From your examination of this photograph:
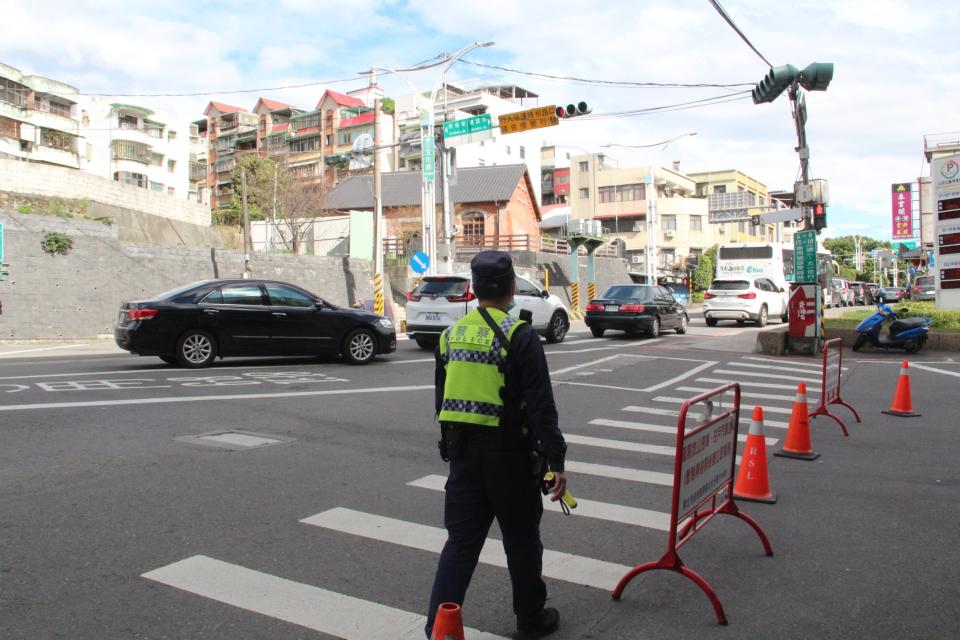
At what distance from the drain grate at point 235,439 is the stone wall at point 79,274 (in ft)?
53.8

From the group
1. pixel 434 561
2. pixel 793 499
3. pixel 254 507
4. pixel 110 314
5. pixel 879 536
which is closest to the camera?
pixel 434 561

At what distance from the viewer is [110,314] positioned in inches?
921

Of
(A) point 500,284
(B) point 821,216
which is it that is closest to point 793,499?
(A) point 500,284

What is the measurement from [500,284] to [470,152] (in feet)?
223

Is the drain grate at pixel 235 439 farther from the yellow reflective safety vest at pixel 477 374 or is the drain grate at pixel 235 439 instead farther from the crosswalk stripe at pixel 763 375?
the crosswalk stripe at pixel 763 375

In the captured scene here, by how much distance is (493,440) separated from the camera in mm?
3381

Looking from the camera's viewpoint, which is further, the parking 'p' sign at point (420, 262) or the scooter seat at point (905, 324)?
the parking 'p' sign at point (420, 262)

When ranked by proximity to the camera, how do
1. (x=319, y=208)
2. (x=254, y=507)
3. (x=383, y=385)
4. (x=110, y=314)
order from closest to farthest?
1. (x=254, y=507)
2. (x=383, y=385)
3. (x=110, y=314)
4. (x=319, y=208)

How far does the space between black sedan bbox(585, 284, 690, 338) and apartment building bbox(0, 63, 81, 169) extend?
44.3 metres

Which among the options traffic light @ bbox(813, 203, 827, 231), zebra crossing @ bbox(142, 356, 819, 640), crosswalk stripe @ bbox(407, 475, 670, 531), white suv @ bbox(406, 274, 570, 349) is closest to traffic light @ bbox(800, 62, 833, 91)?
traffic light @ bbox(813, 203, 827, 231)

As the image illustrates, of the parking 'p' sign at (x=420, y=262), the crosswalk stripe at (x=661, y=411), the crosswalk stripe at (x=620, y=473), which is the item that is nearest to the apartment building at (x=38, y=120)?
the parking 'p' sign at (x=420, y=262)

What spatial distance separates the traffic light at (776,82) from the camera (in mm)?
16031

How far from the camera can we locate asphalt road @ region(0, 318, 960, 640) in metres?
3.87

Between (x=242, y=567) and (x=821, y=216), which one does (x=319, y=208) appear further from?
(x=242, y=567)
